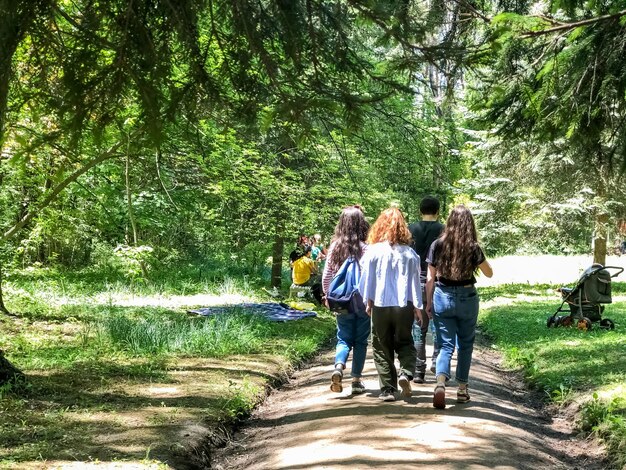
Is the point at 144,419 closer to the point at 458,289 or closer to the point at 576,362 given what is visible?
the point at 458,289

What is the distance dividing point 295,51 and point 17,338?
258 inches

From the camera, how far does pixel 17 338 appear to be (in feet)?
31.1

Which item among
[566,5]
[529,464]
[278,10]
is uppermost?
[566,5]

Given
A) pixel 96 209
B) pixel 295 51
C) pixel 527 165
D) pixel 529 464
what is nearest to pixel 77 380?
pixel 295 51

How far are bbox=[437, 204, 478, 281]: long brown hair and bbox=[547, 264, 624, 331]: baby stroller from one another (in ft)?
A: 20.3

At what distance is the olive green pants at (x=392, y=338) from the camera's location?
674 cm

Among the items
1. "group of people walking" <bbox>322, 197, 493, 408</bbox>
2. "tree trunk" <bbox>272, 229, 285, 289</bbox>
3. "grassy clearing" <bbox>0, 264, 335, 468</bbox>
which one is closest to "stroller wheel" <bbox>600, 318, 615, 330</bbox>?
"grassy clearing" <bbox>0, 264, 335, 468</bbox>

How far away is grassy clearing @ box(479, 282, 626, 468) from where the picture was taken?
6184 mm

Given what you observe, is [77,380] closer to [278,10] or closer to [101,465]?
[101,465]

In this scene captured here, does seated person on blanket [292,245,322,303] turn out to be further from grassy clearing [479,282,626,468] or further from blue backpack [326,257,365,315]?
blue backpack [326,257,365,315]

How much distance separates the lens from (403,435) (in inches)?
216

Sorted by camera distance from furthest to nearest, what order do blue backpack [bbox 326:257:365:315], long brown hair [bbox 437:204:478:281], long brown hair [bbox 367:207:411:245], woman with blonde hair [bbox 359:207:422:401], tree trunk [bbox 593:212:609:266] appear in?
tree trunk [bbox 593:212:609:266]
blue backpack [bbox 326:257:365:315]
long brown hair [bbox 367:207:411:245]
woman with blonde hair [bbox 359:207:422:401]
long brown hair [bbox 437:204:478:281]

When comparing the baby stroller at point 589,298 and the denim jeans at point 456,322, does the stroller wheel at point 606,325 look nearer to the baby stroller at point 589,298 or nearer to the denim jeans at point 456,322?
the baby stroller at point 589,298

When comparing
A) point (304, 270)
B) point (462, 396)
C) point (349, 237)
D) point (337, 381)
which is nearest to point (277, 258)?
point (304, 270)
